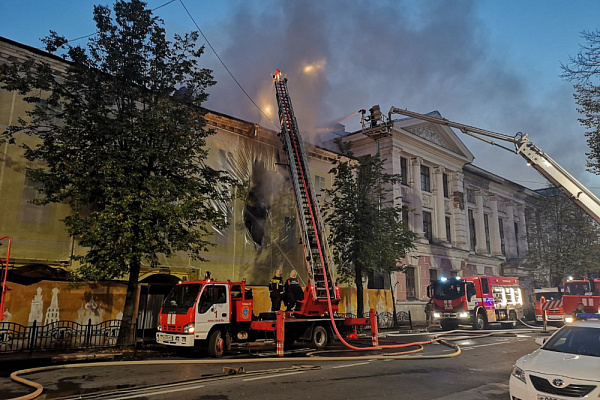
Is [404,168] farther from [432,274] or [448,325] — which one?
[448,325]

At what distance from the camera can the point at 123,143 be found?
14.6m

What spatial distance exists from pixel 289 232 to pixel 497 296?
12.3 meters

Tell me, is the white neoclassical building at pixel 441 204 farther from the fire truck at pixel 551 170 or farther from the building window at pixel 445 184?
the fire truck at pixel 551 170

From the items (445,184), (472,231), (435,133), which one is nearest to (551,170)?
(435,133)

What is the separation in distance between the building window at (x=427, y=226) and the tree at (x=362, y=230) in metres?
10.3

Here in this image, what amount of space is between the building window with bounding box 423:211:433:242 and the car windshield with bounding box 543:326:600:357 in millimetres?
26760

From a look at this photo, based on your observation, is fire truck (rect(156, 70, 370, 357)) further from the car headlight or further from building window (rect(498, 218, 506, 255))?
building window (rect(498, 218, 506, 255))

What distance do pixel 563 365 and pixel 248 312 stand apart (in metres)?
8.89

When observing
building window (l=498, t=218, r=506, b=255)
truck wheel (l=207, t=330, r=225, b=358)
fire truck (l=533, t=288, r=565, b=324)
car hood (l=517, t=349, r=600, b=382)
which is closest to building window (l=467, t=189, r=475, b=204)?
building window (l=498, t=218, r=506, b=255)

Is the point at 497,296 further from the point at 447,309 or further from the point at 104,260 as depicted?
the point at 104,260

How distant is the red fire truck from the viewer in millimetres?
21053

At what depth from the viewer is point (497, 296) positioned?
2423 centimetres

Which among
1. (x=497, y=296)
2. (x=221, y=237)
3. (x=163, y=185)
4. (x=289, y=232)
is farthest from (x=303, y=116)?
(x=497, y=296)

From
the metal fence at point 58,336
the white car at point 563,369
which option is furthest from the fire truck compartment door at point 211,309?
the white car at point 563,369
